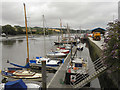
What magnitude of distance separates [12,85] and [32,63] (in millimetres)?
10286

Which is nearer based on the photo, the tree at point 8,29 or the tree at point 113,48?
the tree at point 113,48

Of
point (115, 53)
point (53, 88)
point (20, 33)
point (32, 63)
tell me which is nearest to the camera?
point (115, 53)

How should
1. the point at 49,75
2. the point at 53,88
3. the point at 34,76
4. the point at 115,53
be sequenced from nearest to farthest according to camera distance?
the point at 115,53
the point at 53,88
the point at 34,76
the point at 49,75

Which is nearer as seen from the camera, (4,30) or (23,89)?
(23,89)

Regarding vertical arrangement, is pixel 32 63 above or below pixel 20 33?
below

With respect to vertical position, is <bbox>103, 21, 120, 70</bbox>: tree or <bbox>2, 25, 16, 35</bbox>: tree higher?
<bbox>2, 25, 16, 35</bbox>: tree

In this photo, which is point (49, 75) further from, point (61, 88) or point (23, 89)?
point (23, 89)

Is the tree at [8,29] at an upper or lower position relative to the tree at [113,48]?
upper

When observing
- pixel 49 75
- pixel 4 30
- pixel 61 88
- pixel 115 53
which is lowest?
pixel 49 75

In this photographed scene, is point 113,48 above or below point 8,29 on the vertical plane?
below

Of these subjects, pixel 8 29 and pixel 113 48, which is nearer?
pixel 113 48

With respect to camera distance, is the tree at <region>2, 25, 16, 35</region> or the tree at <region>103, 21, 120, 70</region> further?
the tree at <region>2, 25, 16, 35</region>

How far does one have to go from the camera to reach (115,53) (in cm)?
570

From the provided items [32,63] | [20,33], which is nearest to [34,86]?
[32,63]
